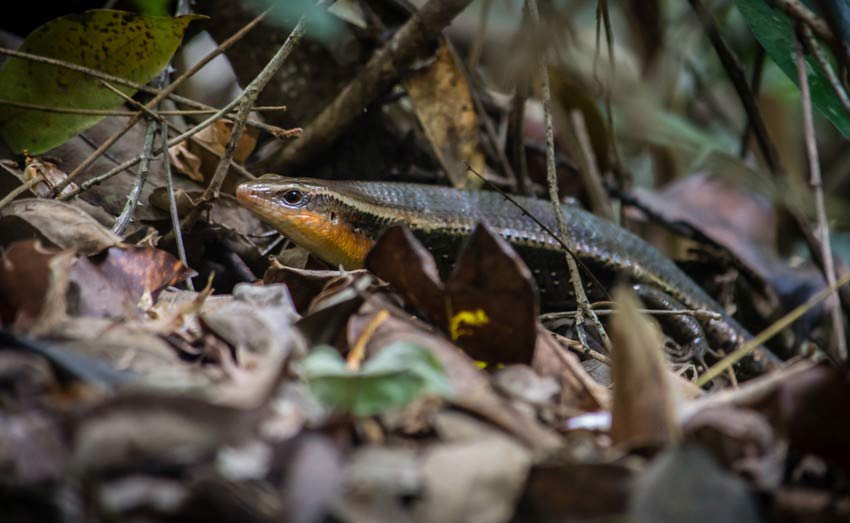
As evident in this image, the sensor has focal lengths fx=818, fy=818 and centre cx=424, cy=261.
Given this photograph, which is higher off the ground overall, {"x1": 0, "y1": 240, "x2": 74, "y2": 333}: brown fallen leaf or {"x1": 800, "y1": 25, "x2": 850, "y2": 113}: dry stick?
{"x1": 800, "y1": 25, "x2": 850, "y2": 113}: dry stick

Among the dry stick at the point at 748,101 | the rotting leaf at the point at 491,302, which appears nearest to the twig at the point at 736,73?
the dry stick at the point at 748,101

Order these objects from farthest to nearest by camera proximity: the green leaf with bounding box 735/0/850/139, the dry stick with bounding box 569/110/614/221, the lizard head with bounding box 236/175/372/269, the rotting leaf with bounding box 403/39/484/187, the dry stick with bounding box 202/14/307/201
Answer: the dry stick with bounding box 569/110/614/221 → the rotting leaf with bounding box 403/39/484/187 → the lizard head with bounding box 236/175/372/269 → the green leaf with bounding box 735/0/850/139 → the dry stick with bounding box 202/14/307/201

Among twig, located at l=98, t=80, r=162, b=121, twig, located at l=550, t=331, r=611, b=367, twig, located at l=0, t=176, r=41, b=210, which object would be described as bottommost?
twig, located at l=550, t=331, r=611, b=367

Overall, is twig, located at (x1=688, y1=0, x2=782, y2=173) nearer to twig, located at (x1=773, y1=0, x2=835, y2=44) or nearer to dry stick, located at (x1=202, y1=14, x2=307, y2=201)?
twig, located at (x1=773, y1=0, x2=835, y2=44)

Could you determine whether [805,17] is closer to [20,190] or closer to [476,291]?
[476,291]

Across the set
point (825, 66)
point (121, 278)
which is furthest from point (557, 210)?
point (121, 278)

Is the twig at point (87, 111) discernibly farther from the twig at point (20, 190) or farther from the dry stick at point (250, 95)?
the twig at point (20, 190)

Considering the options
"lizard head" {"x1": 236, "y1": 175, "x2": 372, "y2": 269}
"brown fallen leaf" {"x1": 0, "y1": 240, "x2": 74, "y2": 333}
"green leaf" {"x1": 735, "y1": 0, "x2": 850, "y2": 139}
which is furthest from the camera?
"lizard head" {"x1": 236, "y1": 175, "x2": 372, "y2": 269}

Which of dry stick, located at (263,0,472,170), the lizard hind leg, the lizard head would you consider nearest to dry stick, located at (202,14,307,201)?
the lizard head
